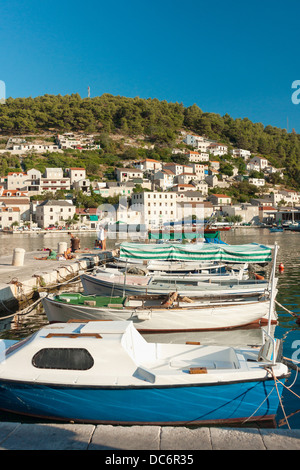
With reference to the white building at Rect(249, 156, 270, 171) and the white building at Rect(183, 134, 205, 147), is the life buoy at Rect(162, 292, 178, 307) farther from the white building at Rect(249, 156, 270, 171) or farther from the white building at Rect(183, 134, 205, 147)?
the white building at Rect(183, 134, 205, 147)

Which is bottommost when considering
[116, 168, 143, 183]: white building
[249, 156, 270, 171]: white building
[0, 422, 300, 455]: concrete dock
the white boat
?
[0, 422, 300, 455]: concrete dock

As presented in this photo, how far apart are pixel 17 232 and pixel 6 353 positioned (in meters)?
83.8

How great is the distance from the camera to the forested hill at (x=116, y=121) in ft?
524

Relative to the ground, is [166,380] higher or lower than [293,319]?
higher

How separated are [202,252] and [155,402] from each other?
11.2m

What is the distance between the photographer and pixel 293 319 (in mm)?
15398

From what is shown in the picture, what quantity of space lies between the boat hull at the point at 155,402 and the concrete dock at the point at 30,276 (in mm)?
9099

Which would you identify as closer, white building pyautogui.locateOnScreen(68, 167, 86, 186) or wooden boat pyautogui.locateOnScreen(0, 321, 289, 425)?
wooden boat pyautogui.locateOnScreen(0, 321, 289, 425)

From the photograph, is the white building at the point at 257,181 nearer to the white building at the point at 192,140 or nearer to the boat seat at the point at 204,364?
the white building at the point at 192,140

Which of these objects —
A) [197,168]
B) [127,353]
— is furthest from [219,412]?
[197,168]

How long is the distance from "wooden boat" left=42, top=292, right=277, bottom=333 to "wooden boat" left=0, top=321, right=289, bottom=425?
4444mm

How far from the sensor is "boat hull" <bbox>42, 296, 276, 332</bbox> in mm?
11484

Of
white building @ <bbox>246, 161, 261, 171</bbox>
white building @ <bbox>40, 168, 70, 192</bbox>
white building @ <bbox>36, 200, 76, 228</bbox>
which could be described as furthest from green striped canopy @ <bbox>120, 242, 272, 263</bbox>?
white building @ <bbox>246, 161, 261, 171</bbox>
